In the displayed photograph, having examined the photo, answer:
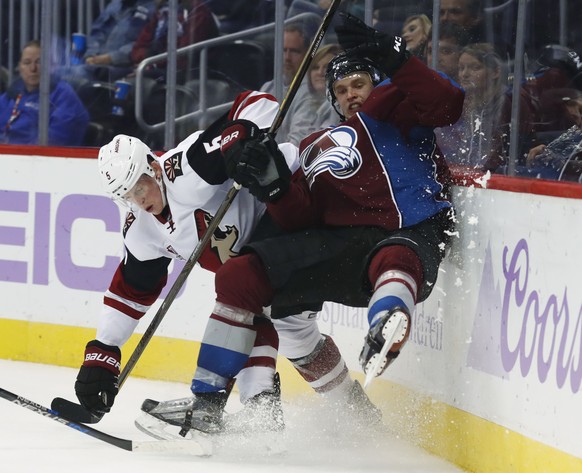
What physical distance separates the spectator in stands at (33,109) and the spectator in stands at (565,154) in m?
2.34

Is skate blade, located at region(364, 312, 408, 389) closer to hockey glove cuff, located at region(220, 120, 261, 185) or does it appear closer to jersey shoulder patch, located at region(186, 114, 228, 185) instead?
hockey glove cuff, located at region(220, 120, 261, 185)

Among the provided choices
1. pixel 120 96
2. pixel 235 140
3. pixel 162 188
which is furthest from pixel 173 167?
pixel 120 96

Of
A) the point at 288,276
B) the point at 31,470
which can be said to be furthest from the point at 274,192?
the point at 31,470

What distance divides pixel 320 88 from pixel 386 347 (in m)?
1.84

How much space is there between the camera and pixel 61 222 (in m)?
5.11

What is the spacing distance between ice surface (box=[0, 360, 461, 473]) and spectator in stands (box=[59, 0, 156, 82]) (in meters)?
1.63

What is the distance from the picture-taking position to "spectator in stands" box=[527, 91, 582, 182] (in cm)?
341

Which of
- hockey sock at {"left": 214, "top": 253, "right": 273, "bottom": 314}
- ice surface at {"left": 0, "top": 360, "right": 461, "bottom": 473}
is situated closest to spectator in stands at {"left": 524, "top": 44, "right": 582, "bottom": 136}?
hockey sock at {"left": 214, "top": 253, "right": 273, "bottom": 314}

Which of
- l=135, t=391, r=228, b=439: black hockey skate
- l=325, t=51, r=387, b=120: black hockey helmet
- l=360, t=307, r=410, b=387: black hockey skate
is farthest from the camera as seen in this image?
l=325, t=51, r=387, b=120: black hockey helmet

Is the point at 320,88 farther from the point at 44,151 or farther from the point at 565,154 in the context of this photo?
the point at 565,154

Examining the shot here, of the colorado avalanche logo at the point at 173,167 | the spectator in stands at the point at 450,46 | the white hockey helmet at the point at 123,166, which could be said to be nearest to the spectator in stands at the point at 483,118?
the spectator in stands at the point at 450,46

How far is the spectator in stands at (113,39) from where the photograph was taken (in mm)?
5230

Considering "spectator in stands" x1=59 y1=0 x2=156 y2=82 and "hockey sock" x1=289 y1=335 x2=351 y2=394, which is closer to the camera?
"hockey sock" x1=289 y1=335 x2=351 y2=394

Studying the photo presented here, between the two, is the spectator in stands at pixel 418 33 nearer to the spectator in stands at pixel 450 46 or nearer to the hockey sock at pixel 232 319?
the spectator in stands at pixel 450 46
